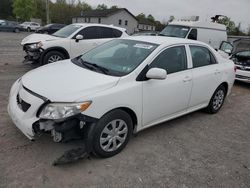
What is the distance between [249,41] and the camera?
10.8 metres

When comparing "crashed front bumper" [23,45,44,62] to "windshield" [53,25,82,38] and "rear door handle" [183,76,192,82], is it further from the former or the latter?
"rear door handle" [183,76,192,82]

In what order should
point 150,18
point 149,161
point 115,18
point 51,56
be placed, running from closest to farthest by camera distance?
point 149,161 → point 51,56 → point 115,18 → point 150,18

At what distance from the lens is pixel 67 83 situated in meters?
3.27

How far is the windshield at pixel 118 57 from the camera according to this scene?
368 cm

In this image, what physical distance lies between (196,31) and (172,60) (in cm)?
857

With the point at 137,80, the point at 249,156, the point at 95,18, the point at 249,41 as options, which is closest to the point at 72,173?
the point at 137,80

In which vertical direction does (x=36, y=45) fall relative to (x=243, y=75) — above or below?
above

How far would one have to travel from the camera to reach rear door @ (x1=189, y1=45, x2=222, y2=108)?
4.52 metres

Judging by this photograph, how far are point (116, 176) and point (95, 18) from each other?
2252 inches

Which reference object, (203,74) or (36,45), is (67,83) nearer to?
(203,74)

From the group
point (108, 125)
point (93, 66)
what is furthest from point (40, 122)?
point (93, 66)

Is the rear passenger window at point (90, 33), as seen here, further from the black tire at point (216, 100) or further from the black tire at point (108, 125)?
the black tire at point (108, 125)

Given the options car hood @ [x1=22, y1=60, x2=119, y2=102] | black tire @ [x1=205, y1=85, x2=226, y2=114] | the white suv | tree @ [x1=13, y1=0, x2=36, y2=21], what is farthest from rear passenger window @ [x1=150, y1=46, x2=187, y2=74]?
tree @ [x1=13, y1=0, x2=36, y2=21]

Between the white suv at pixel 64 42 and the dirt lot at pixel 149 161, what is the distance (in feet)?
11.1
